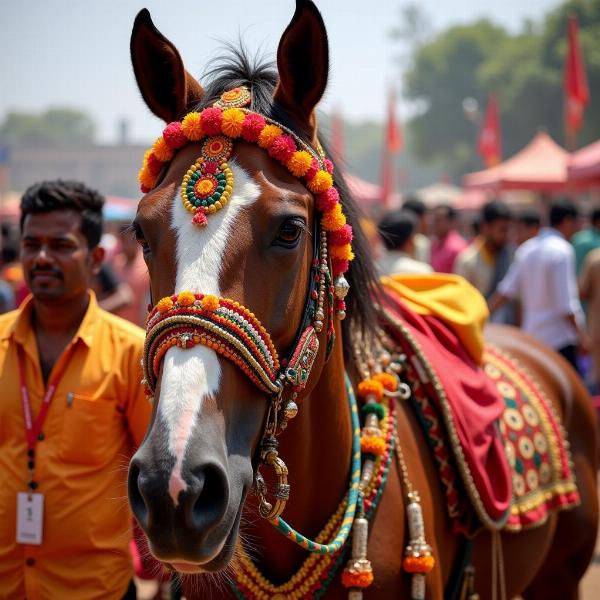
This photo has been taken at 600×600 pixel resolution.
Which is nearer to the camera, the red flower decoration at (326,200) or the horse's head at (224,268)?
the horse's head at (224,268)

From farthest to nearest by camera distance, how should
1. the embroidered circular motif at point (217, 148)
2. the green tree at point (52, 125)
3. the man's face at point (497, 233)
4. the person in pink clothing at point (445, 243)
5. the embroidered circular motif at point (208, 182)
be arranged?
the green tree at point (52, 125) → the person in pink clothing at point (445, 243) → the man's face at point (497, 233) → the embroidered circular motif at point (217, 148) → the embroidered circular motif at point (208, 182)

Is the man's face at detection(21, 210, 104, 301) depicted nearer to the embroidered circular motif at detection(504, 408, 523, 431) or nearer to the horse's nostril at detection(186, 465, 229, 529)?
the horse's nostril at detection(186, 465, 229, 529)

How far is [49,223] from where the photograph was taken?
2.96 metres

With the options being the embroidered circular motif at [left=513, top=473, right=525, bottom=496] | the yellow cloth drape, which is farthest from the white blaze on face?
the embroidered circular motif at [left=513, top=473, right=525, bottom=496]

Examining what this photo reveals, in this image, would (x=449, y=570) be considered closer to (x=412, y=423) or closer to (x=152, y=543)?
(x=412, y=423)

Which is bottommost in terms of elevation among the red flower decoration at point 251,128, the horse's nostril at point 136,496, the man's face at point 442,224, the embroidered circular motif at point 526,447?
the embroidered circular motif at point 526,447

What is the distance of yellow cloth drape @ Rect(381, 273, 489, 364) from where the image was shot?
3.33 metres

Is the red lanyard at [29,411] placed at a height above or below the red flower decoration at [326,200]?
below

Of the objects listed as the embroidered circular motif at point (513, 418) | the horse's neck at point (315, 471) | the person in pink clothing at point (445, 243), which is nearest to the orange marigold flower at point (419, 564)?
the horse's neck at point (315, 471)

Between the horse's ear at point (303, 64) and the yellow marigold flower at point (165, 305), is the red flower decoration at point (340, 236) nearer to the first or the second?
the horse's ear at point (303, 64)

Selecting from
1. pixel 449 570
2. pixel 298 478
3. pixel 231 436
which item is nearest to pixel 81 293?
pixel 298 478

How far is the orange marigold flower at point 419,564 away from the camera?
2.42 meters

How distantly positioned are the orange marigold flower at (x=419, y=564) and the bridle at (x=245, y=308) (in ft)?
1.78

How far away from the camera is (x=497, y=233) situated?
836 centimetres
